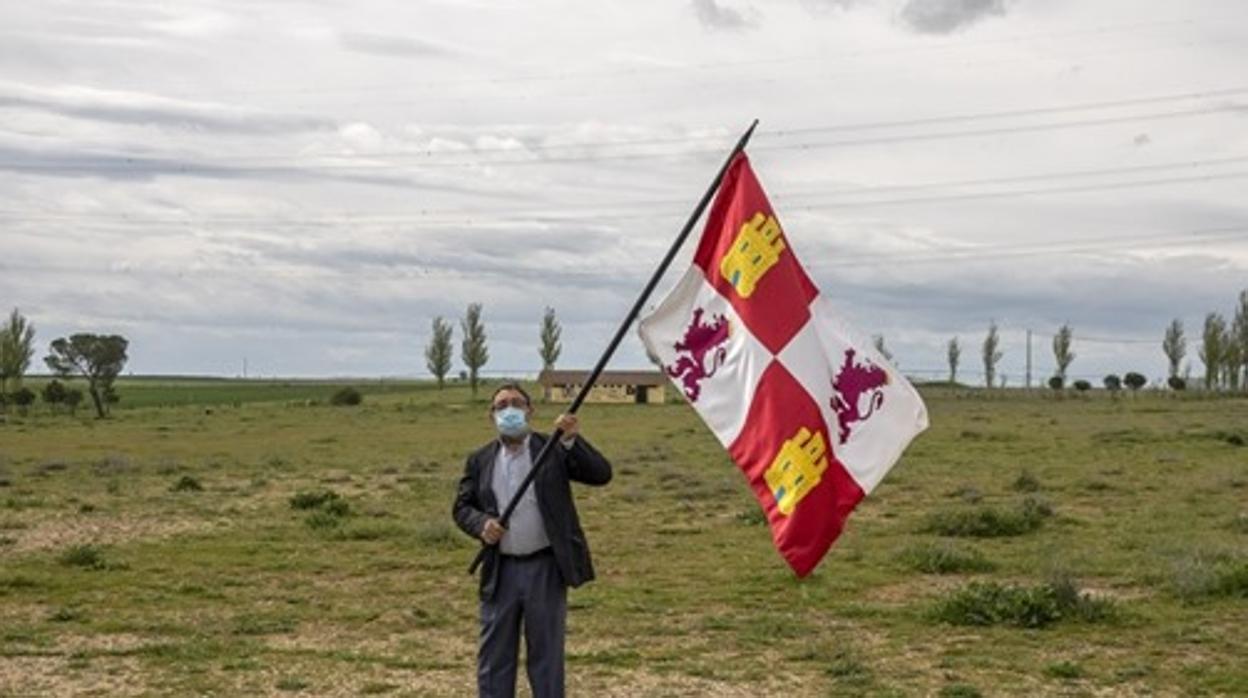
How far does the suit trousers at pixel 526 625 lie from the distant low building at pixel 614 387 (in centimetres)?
9531

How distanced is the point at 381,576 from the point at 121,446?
3521cm

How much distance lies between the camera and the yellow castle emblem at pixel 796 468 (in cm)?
796

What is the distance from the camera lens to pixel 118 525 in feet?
78.3

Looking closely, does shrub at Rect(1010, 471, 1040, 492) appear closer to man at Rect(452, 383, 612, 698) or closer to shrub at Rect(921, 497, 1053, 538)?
shrub at Rect(921, 497, 1053, 538)

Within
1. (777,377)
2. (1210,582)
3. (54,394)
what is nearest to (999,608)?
(1210,582)

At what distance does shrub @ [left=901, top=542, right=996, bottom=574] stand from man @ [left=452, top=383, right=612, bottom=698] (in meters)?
10.9

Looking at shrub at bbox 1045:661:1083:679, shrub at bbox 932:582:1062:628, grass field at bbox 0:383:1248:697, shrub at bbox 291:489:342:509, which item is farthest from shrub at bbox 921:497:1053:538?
shrub at bbox 291:489:342:509

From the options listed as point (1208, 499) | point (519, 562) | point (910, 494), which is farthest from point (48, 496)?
point (519, 562)

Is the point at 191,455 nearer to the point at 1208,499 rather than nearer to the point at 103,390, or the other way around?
the point at 1208,499

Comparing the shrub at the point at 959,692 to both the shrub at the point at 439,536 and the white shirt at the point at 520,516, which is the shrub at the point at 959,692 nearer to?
the white shirt at the point at 520,516

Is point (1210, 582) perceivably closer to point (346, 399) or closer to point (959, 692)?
point (959, 692)

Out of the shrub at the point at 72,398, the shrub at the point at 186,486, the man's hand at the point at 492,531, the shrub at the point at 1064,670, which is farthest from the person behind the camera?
the shrub at the point at 72,398

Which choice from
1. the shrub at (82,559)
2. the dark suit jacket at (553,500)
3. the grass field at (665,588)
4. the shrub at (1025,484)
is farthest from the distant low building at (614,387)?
the dark suit jacket at (553,500)

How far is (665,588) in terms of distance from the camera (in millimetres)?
17312
